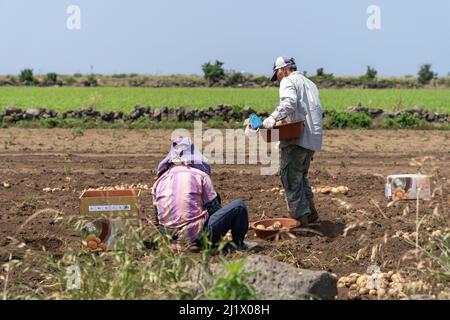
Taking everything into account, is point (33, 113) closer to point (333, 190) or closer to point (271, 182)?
point (271, 182)

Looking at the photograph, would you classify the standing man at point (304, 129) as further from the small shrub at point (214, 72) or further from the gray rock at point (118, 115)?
Result: the small shrub at point (214, 72)

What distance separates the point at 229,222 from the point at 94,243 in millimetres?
1261

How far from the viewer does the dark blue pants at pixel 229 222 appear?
286 inches

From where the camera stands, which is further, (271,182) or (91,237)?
(271,182)

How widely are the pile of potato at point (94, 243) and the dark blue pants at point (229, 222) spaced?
102cm

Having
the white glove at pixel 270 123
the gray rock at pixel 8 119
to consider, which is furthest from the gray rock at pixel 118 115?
the white glove at pixel 270 123

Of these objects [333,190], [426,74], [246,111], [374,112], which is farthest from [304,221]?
[426,74]

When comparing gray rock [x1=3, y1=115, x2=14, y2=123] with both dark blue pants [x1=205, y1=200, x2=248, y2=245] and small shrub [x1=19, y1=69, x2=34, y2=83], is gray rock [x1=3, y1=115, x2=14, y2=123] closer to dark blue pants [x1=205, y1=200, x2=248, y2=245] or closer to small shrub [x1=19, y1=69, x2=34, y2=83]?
dark blue pants [x1=205, y1=200, x2=248, y2=245]

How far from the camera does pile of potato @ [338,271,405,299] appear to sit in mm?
5939

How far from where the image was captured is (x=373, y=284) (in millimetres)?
6188

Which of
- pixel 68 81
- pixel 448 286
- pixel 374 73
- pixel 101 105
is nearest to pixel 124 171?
pixel 448 286

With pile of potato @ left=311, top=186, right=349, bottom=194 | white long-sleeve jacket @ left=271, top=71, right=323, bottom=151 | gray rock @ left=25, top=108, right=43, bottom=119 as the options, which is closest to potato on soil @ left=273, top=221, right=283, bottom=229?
white long-sleeve jacket @ left=271, top=71, right=323, bottom=151
